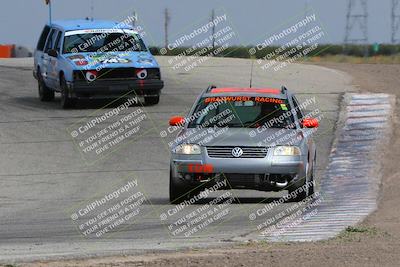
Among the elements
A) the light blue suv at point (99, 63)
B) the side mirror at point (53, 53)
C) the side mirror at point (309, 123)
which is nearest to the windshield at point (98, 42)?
the light blue suv at point (99, 63)

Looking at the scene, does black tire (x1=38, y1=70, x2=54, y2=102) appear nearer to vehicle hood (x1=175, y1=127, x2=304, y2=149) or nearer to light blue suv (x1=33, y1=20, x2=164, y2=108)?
light blue suv (x1=33, y1=20, x2=164, y2=108)

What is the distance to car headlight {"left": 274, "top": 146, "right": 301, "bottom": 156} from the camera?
47.9 feet

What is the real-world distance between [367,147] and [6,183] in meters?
6.97

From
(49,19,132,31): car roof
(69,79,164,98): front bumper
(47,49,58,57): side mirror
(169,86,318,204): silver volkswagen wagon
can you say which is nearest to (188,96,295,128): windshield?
(169,86,318,204): silver volkswagen wagon

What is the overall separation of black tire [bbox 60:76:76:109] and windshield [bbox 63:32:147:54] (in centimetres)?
72

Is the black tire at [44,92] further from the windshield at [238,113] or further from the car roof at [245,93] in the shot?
the windshield at [238,113]

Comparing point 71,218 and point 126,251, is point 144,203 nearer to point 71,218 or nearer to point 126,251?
point 71,218

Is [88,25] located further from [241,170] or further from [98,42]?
[241,170]

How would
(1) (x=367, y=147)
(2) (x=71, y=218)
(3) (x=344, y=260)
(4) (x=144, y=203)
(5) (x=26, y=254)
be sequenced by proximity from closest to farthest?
(3) (x=344, y=260), (5) (x=26, y=254), (2) (x=71, y=218), (4) (x=144, y=203), (1) (x=367, y=147)

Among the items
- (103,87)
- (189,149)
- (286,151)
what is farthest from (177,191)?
(103,87)

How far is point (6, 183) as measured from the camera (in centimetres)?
1769

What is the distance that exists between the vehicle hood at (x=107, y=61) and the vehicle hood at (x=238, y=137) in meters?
10.3

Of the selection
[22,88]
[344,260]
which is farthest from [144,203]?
[22,88]

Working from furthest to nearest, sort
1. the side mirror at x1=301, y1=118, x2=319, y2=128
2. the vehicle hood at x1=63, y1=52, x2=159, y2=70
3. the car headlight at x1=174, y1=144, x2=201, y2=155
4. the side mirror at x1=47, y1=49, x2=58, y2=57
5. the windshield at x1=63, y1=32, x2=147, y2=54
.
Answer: the side mirror at x1=47, y1=49, x2=58, y2=57 < the windshield at x1=63, y1=32, x2=147, y2=54 < the vehicle hood at x1=63, y1=52, x2=159, y2=70 < the side mirror at x1=301, y1=118, x2=319, y2=128 < the car headlight at x1=174, y1=144, x2=201, y2=155
